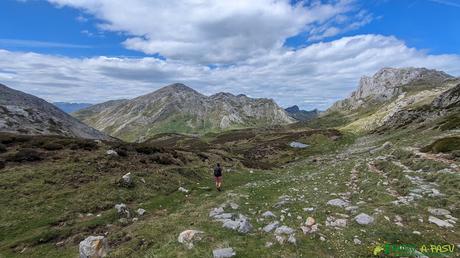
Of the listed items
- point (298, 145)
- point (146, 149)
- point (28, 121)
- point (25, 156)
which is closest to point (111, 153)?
point (146, 149)

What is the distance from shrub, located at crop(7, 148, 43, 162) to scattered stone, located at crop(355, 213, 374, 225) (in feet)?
99.9

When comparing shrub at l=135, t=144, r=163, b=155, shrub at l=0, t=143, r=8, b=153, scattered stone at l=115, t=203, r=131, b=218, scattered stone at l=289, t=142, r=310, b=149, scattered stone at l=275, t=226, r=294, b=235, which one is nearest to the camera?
scattered stone at l=275, t=226, r=294, b=235

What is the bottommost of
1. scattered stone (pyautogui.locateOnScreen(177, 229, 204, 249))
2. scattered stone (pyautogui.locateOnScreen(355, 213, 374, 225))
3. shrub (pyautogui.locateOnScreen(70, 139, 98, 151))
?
scattered stone (pyautogui.locateOnScreen(177, 229, 204, 249))

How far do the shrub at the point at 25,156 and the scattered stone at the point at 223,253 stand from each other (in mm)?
26459

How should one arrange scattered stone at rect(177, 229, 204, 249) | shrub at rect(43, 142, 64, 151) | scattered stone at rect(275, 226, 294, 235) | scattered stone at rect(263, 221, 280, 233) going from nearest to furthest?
scattered stone at rect(177, 229, 204, 249) < scattered stone at rect(275, 226, 294, 235) < scattered stone at rect(263, 221, 280, 233) < shrub at rect(43, 142, 64, 151)

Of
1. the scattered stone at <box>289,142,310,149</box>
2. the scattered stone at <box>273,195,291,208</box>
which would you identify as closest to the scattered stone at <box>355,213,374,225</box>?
the scattered stone at <box>273,195,291,208</box>

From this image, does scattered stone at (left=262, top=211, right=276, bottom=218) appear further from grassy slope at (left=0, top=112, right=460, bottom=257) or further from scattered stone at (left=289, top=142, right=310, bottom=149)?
scattered stone at (left=289, top=142, right=310, bottom=149)

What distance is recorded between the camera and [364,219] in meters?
13.9

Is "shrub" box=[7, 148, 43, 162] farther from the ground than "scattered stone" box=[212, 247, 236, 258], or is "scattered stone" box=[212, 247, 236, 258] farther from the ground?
"shrub" box=[7, 148, 43, 162]

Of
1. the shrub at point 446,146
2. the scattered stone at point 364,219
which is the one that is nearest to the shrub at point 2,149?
the scattered stone at point 364,219

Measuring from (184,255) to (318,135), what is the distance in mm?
97396

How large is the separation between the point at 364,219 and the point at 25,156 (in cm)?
3132

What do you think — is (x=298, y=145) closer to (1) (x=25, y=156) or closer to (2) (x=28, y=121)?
(2) (x=28, y=121)

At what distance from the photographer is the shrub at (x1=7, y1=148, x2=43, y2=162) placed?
2867cm
